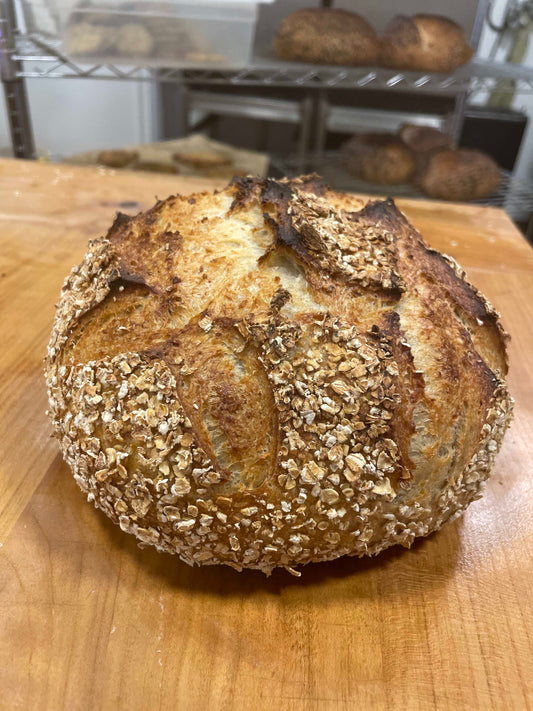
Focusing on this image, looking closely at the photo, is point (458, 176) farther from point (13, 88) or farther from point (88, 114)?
point (88, 114)

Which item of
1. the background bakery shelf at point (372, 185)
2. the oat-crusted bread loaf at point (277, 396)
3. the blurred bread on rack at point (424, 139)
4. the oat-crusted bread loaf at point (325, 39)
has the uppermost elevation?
the oat-crusted bread loaf at point (325, 39)

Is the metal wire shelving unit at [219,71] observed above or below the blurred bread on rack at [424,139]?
above

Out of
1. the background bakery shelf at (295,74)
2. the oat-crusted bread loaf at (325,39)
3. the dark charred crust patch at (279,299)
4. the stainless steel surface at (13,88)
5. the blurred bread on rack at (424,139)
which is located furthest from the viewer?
the blurred bread on rack at (424,139)

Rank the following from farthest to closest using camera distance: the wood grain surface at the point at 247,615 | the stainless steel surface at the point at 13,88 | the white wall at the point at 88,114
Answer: the white wall at the point at 88,114, the stainless steel surface at the point at 13,88, the wood grain surface at the point at 247,615

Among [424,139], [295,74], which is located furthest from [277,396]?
[424,139]

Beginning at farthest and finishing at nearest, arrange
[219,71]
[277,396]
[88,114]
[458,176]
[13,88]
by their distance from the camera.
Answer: [88,114] < [458,176] < [219,71] < [13,88] < [277,396]

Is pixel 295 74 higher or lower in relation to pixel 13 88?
higher

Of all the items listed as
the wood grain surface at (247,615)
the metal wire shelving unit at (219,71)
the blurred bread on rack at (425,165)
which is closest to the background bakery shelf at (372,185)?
the blurred bread on rack at (425,165)

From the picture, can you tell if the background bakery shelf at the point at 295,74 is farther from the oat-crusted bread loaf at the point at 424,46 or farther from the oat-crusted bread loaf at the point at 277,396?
the oat-crusted bread loaf at the point at 277,396
